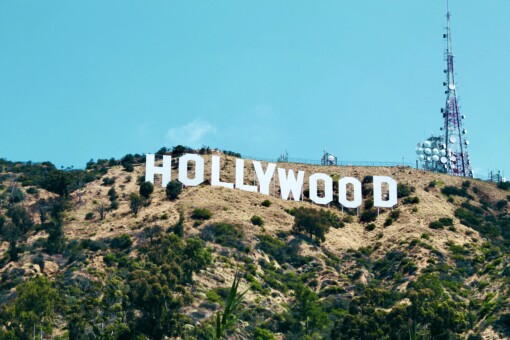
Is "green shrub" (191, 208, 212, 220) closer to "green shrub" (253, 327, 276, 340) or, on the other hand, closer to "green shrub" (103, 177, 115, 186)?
"green shrub" (103, 177, 115, 186)

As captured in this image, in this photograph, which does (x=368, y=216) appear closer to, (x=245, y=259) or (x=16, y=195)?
(x=245, y=259)

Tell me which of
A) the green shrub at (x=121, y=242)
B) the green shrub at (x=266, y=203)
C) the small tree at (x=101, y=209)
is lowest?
the green shrub at (x=121, y=242)

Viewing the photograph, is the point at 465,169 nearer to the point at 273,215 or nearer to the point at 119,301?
the point at 273,215

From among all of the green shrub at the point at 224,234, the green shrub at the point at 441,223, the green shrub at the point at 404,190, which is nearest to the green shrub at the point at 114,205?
the green shrub at the point at 224,234

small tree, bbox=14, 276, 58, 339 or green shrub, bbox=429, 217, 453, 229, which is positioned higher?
green shrub, bbox=429, 217, 453, 229

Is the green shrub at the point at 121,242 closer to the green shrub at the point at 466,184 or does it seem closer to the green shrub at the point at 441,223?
the green shrub at the point at 441,223

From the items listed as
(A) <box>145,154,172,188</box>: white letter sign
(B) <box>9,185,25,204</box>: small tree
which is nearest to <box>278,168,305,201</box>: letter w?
(A) <box>145,154,172,188</box>: white letter sign
